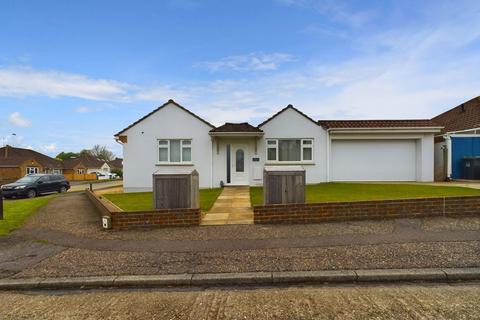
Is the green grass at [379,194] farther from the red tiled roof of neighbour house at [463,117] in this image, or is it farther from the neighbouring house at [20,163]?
the neighbouring house at [20,163]

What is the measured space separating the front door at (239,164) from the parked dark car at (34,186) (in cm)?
1340

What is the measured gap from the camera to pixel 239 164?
15.4m

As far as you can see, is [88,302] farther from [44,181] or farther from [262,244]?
[44,181]

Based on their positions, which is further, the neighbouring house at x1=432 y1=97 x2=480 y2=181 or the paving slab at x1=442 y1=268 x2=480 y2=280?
the neighbouring house at x1=432 y1=97 x2=480 y2=181

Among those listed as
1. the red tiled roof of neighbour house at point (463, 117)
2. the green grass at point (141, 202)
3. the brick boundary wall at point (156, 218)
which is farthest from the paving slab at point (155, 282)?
the red tiled roof of neighbour house at point (463, 117)

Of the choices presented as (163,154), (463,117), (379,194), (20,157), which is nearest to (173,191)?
(379,194)

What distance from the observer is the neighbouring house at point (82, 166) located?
218 ft

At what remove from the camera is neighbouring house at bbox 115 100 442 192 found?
15.1m

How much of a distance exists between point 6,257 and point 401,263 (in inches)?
270

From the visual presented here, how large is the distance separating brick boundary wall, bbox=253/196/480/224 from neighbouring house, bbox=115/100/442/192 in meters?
7.96

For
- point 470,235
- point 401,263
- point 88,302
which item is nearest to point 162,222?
point 88,302

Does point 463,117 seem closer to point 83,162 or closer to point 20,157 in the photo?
point 20,157

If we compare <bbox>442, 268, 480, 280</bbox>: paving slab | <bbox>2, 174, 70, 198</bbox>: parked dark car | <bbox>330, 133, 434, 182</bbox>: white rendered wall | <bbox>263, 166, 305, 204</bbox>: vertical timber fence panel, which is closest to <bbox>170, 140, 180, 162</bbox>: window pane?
<bbox>330, 133, 434, 182</bbox>: white rendered wall

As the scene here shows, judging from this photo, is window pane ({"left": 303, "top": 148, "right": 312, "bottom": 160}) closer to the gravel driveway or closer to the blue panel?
the blue panel
